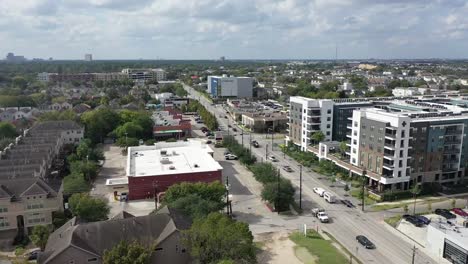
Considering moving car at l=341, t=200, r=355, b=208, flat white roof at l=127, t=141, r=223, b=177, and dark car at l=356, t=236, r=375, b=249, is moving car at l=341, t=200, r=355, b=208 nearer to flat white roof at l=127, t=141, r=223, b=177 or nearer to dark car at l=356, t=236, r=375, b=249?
dark car at l=356, t=236, r=375, b=249

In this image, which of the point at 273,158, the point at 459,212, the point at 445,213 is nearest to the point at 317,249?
the point at 445,213

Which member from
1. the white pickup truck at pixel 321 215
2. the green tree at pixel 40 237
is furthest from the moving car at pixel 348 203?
the green tree at pixel 40 237

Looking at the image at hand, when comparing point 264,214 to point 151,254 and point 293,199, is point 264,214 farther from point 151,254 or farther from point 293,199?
point 151,254

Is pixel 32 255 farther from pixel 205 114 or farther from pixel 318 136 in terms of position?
pixel 205 114

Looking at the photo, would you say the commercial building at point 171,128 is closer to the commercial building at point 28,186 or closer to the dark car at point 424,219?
the commercial building at point 28,186

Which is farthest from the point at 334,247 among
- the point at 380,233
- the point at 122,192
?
the point at 122,192
